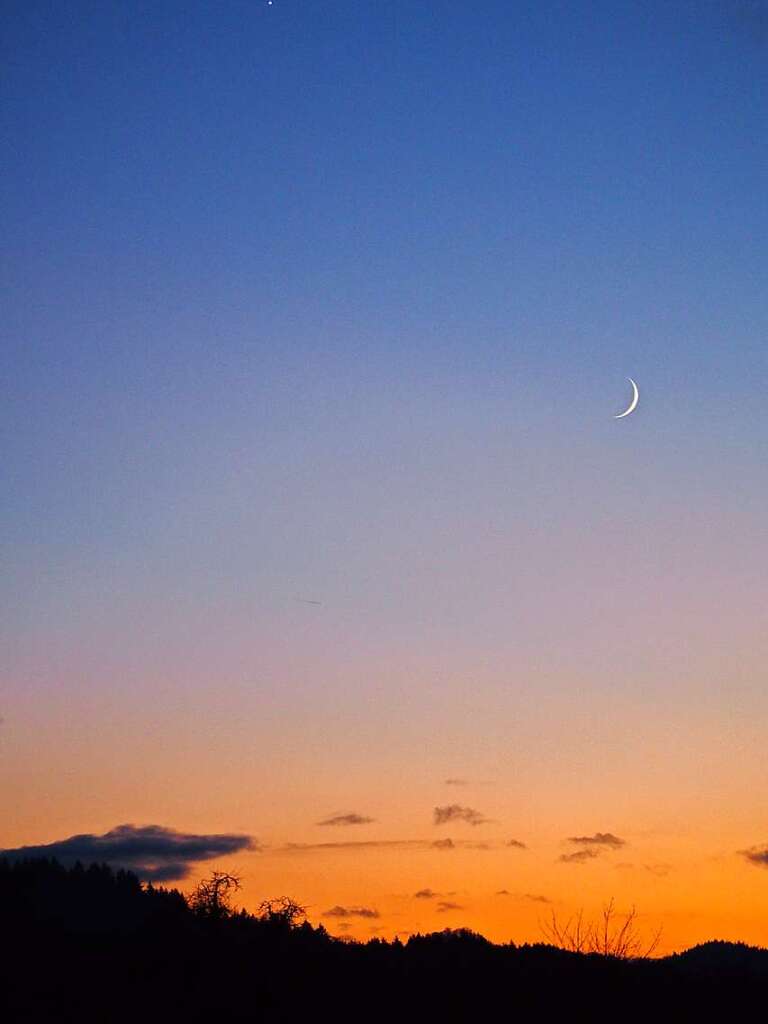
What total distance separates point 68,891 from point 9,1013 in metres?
30.2

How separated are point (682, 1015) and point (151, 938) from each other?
3232 cm

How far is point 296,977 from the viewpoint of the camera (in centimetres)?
7194

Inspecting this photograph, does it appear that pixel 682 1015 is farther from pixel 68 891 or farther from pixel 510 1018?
pixel 68 891

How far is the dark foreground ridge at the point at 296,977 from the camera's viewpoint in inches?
2635

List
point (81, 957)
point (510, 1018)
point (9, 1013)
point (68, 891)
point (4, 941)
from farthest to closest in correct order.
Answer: point (68, 891) < point (4, 941) < point (81, 957) < point (510, 1018) < point (9, 1013)

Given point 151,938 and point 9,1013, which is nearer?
point 9,1013

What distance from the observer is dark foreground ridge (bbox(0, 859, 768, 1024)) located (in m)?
66.9

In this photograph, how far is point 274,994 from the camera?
226 ft

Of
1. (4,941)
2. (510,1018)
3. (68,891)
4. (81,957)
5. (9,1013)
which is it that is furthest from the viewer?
(68,891)

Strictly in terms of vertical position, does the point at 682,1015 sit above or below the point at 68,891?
below

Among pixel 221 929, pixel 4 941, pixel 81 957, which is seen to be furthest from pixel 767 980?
pixel 4 941

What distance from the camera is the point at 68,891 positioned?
9444cm

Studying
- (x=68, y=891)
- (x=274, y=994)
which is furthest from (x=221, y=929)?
(x=68, y=891)

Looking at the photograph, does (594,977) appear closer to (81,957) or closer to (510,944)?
(510,944)
